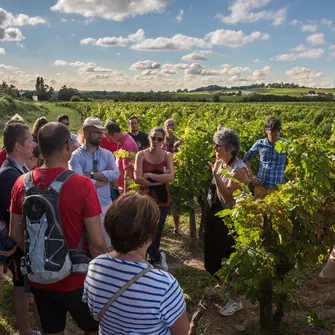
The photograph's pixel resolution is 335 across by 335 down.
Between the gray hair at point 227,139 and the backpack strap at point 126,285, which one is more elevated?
the gray hair at point 227,139

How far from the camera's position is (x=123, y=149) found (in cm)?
571

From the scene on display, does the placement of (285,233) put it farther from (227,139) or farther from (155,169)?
(155,169)

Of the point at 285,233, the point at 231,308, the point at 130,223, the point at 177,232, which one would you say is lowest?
the point at 177,232

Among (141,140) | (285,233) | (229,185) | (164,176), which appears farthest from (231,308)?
(141,140)

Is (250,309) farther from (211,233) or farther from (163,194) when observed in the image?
(163,194)

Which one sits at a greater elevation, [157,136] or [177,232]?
[157,136]

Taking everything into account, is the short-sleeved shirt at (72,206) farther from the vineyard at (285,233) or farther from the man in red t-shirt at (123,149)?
the man in red t-shirt at (123,149)

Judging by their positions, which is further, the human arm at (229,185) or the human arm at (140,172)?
the human arm at (140,172)

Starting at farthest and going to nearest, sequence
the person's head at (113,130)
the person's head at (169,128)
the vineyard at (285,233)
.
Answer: the person's head at (169,128) < the person's head at (113,130) < the vineyard at (285,233)

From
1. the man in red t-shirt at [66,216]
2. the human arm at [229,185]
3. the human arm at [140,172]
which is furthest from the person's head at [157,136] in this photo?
the man in red t-shirt at [66,216]

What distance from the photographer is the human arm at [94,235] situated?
2424 mm

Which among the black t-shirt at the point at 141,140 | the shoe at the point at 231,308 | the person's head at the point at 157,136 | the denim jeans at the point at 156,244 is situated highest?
the person's head at the point at 157,136

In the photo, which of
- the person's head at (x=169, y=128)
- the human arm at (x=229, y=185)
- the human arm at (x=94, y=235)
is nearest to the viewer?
the human arm at (x=94, y=235)

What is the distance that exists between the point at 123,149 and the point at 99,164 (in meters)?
1.57
